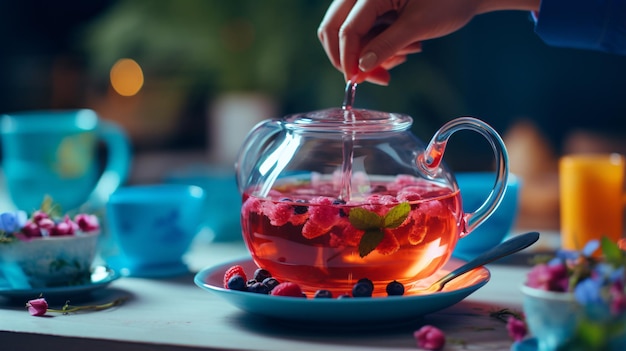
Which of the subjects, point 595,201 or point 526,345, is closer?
point 526,345

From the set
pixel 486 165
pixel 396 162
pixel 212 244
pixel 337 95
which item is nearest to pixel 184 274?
pixel 212 244

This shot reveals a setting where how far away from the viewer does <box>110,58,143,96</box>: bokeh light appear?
4.17 meters

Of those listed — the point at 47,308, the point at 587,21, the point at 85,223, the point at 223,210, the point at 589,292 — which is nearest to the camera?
the point at 589,292

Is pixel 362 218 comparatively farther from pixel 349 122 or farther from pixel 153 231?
pixel 153 231

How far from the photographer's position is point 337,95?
3439 millimetres

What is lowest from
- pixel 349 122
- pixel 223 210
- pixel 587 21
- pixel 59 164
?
pixel 223 210

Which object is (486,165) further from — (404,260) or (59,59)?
(404,260)

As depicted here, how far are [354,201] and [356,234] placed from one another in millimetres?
60

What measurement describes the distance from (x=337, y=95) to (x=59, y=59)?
1.62 metres

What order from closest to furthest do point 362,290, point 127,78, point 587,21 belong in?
1. point 362,290
2. point 587,21
3. point 127,78

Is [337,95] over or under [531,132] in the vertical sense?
over

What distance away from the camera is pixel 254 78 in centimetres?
348

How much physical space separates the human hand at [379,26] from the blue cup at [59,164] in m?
0.70

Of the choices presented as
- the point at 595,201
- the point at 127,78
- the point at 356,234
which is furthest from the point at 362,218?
the point at 127,78
